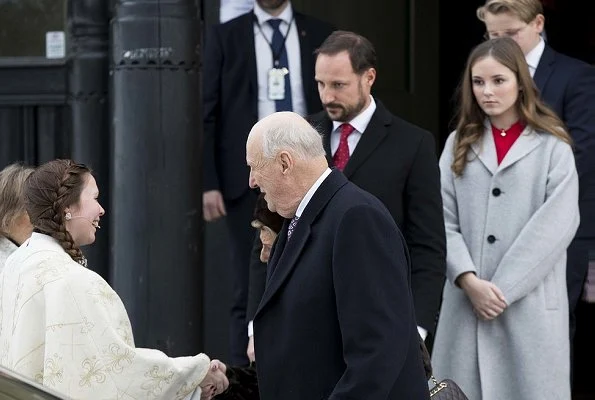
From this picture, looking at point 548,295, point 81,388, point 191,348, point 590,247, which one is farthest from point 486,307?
point 81,388

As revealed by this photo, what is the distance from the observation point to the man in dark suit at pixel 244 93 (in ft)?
26.3

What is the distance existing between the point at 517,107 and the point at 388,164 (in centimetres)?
80

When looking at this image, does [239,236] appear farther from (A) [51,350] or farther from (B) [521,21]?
(A) [51,350]

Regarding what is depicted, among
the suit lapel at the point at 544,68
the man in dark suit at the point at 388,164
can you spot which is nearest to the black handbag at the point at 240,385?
the man in dark suit at the point at 388,164

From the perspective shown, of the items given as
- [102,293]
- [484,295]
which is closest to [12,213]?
[102,293]

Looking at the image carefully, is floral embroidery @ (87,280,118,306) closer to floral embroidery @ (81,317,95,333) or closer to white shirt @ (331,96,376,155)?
floral embroidery @ (81,317,95,333)

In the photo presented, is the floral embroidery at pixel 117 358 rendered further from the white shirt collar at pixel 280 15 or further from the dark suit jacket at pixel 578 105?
the white shirt collar at pixel 280 15

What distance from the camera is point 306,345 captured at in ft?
14.9

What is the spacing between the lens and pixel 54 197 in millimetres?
5090

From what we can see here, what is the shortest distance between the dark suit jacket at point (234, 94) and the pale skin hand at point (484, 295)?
1600 mm

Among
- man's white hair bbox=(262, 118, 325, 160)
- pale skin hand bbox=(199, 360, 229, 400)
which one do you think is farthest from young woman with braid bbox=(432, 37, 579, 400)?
man's white hair bbox=(262, 118, 325, 160)

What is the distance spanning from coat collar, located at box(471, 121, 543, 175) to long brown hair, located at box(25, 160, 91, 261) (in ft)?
7.72

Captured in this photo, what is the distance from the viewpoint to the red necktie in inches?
256

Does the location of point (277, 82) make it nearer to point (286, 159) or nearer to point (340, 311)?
point (286, 159)
